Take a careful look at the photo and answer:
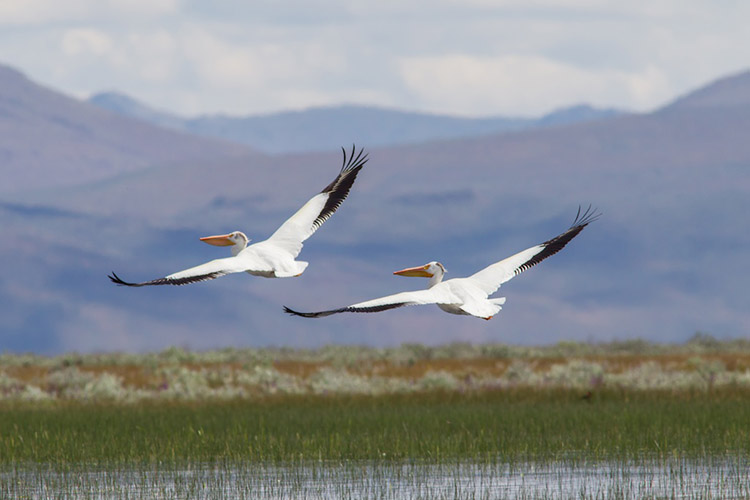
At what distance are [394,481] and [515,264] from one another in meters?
5.30

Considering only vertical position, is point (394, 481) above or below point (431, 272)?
below

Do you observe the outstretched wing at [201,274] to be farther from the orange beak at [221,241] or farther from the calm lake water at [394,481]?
the calm lake water at [394,481]

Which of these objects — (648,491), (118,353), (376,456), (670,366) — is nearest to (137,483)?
(376,456)

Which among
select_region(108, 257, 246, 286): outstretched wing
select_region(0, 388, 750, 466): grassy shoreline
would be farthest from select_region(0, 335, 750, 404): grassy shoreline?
select_region(108, 257, 246, 286): outstretched wing

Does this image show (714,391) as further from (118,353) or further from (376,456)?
(118,353)

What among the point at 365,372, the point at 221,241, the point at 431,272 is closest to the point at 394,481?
the point at 431,272

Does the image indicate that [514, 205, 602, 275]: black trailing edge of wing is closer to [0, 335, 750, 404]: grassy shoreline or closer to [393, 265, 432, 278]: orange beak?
[393, 265, 432, 278]: orange beak

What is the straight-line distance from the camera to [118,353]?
155ft

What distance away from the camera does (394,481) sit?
51.1 ft

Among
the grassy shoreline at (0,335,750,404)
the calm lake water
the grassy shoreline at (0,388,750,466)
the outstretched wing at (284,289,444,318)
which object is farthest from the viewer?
the grassy shoreline at (0,335,750,404)

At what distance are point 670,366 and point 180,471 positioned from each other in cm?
2254

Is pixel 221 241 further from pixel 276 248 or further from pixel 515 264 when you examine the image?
pixel 515 264

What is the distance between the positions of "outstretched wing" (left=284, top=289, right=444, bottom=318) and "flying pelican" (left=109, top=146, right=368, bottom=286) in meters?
0.34

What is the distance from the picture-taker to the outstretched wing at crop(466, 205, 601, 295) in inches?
404
